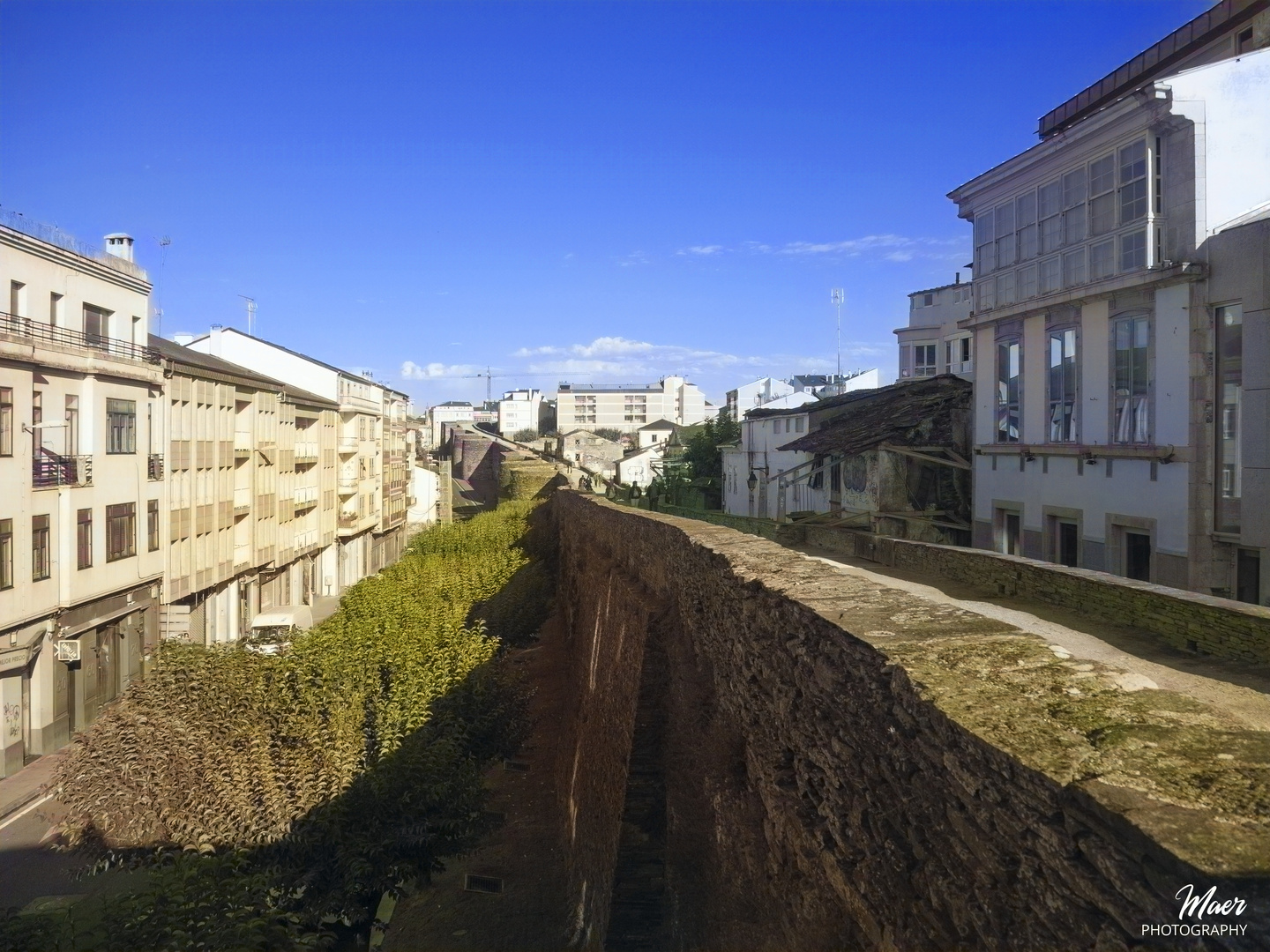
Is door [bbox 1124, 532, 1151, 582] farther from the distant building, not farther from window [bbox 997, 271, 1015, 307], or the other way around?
the distant building

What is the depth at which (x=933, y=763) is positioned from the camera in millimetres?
3510

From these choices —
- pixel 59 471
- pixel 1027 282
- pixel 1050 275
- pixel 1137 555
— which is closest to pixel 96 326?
pixel 59 471

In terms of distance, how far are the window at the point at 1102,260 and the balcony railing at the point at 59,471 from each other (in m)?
20.1

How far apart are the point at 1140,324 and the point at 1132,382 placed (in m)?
0.85

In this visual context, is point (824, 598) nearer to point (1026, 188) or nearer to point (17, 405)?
point (1026, 188)

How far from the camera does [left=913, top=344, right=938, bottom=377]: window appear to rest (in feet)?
126

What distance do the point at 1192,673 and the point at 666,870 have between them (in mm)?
4726

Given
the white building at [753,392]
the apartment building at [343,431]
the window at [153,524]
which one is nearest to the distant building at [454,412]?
the white building at [753,392]

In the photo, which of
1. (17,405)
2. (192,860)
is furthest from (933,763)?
(17,405)

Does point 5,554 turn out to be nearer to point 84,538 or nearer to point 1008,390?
point 84,538

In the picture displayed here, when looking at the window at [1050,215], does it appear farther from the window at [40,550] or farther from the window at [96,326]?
the window at [96,326]

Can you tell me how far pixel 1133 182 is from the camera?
546 inches

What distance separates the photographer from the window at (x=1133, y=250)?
1354cm

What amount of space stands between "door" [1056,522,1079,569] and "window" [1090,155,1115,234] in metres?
4.80
